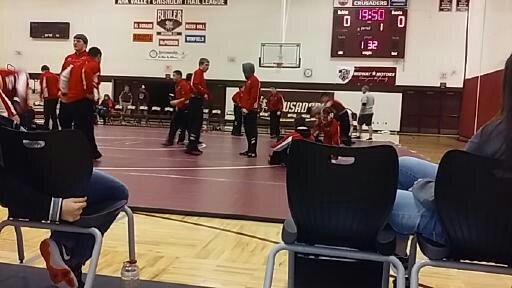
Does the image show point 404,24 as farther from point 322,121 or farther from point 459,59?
point 322,121

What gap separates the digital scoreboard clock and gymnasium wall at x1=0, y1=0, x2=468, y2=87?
0.82 feet

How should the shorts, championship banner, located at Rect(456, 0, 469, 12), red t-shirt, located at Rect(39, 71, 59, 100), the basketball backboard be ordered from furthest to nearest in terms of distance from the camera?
the basketball backboard → championship banner, located at Rect(456, 0, 469, 12) → the shorts → red t-shirt, located at Rect(39, 71, 59, 100)

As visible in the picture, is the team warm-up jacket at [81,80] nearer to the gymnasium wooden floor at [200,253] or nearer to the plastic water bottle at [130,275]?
the gymnasium wooden floor at [200,253]

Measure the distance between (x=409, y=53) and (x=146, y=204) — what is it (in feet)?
47.8

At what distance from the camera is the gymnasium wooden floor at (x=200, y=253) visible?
282 cm

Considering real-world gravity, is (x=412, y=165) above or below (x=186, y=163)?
above

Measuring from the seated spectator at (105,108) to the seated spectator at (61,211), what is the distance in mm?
14933

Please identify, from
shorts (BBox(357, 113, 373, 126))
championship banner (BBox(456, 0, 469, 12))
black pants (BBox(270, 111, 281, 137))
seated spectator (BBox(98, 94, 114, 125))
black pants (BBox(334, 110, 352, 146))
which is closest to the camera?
black pants (BBox(334, 110, 352, 146))

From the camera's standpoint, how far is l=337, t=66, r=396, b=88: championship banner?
17.3m

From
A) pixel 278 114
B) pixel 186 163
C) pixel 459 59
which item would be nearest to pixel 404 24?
pixel 459 59

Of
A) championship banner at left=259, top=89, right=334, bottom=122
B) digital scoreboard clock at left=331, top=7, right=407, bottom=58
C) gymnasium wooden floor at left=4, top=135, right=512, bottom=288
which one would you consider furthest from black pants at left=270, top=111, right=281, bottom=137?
gymnasium wooden floor at left=4, top=135, right=512, bottom=288

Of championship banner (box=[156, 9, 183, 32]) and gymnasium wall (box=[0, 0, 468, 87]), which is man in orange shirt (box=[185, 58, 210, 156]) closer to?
gymnasium wall (box=[0, 0, 468, 87])

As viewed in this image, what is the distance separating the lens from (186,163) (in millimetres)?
7184

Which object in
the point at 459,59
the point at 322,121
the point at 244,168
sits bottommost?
the point at 244,168
